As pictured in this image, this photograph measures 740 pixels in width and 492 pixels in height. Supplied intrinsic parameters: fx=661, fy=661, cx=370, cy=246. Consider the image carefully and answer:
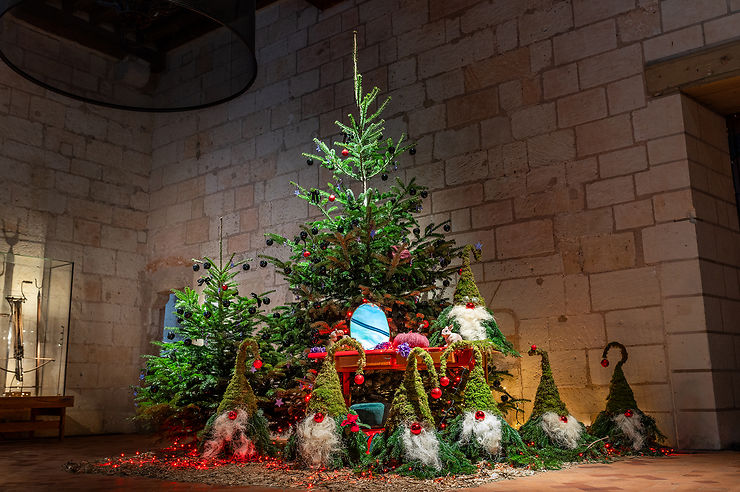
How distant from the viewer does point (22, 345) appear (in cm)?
680

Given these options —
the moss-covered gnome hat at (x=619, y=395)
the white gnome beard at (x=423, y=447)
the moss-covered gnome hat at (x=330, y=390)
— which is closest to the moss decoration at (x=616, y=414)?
the moss-covered gnome hat at (x=619, y=395)

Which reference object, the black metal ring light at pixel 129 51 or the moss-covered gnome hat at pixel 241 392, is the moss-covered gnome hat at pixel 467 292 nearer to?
the moss-covered gnome hat at pixel 241 392

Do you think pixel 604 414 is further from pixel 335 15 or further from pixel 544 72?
pixel 335 15

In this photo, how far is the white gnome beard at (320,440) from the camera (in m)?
3.59

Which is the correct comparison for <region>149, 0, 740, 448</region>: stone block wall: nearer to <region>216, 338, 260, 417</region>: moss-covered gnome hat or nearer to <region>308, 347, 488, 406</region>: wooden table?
<region>308, 347, 488, 406</region>: wooden table

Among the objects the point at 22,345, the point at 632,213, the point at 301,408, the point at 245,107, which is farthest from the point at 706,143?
the point at 22,345

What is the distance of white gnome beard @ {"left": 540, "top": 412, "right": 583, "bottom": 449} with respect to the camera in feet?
13.2

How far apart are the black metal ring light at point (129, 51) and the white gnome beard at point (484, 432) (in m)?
2.11

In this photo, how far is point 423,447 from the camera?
132 inches

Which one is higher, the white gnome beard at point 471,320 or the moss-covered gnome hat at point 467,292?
the moss-covered gnome hat at point 467,292

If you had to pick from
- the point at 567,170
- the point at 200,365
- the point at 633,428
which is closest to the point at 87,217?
the point at 200,365

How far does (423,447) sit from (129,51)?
286 cm

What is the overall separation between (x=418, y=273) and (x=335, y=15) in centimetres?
355

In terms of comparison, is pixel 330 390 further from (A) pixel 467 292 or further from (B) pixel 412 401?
(A) pixel 467 292
